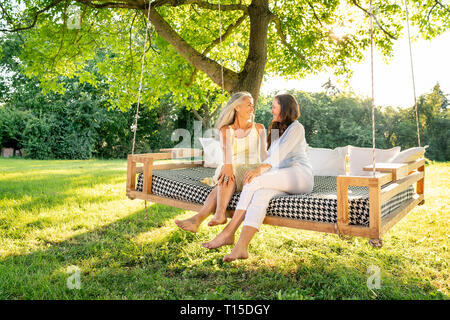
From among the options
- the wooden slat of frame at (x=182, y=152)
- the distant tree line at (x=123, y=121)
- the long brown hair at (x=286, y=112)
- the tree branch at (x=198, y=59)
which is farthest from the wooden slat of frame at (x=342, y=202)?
the distant tree line at (x=123, y=121)

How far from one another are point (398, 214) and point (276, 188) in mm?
889

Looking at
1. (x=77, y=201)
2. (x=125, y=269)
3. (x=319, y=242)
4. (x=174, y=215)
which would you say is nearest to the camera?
(x=125, y=269)

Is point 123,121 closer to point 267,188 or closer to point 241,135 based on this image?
point 241,135

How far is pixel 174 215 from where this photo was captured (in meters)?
5.00

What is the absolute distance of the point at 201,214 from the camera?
3.01 metres

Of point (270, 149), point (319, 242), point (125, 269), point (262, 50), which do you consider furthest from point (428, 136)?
point (125, 269)

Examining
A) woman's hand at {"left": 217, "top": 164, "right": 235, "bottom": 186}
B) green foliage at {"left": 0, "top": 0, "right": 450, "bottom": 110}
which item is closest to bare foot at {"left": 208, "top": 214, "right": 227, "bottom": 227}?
woman's hand at {"left": 217, "top": 164, "right": 235, "bottom": 186}

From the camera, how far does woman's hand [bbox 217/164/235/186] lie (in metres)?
2.95

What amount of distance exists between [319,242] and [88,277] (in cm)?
217

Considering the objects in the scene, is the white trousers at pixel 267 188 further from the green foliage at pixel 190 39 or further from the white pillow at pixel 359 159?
the green foliage at pixel 190 39

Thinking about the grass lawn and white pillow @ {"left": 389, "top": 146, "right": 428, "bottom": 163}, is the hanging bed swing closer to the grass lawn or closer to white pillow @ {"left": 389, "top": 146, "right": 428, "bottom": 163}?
white pillow @ {"left": 389, "top": 146, "right": 428, "bottom": 163}

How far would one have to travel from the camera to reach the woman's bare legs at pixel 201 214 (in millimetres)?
2969

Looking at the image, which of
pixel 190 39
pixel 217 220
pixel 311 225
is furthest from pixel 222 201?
pixel 190 39
